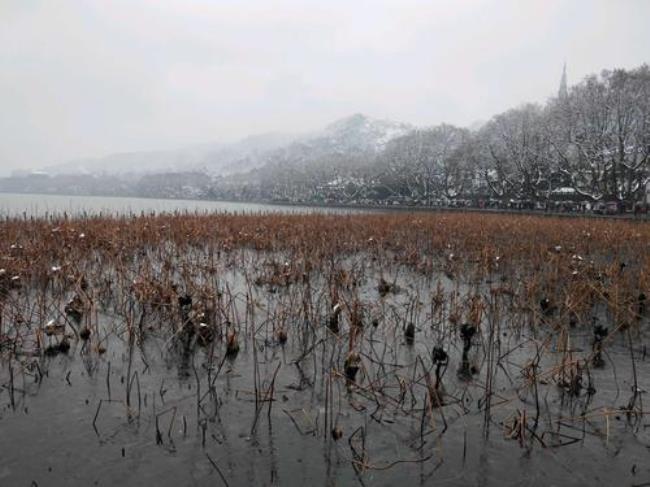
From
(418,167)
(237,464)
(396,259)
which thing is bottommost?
(237,464)

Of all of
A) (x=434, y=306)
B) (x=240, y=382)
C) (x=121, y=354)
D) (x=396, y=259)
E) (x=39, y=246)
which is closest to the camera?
(x=240, y=382)

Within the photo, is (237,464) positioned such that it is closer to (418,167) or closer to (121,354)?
(121,354)

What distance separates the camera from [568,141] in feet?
146

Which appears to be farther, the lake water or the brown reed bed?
the lake water

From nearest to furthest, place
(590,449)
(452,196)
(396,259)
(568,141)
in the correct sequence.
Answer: (590,449) < (396,259) < (568,141) < (452,196)

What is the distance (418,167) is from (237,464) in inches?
3257

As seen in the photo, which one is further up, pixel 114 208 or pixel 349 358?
pixel 114 208

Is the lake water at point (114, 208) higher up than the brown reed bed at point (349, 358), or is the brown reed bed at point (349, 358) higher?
the lake water at point (114, 208)

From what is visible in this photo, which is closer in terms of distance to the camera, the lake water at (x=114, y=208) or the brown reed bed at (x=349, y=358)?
the brown reed bed at (x=349, y=358)

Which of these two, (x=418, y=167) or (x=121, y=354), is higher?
(x=418, y=167)

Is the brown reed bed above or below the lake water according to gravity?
below

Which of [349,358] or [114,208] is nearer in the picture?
[349,358]

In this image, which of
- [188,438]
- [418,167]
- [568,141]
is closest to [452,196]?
[418,167]

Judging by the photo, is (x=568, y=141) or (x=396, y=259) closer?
(x=396, y=259)
